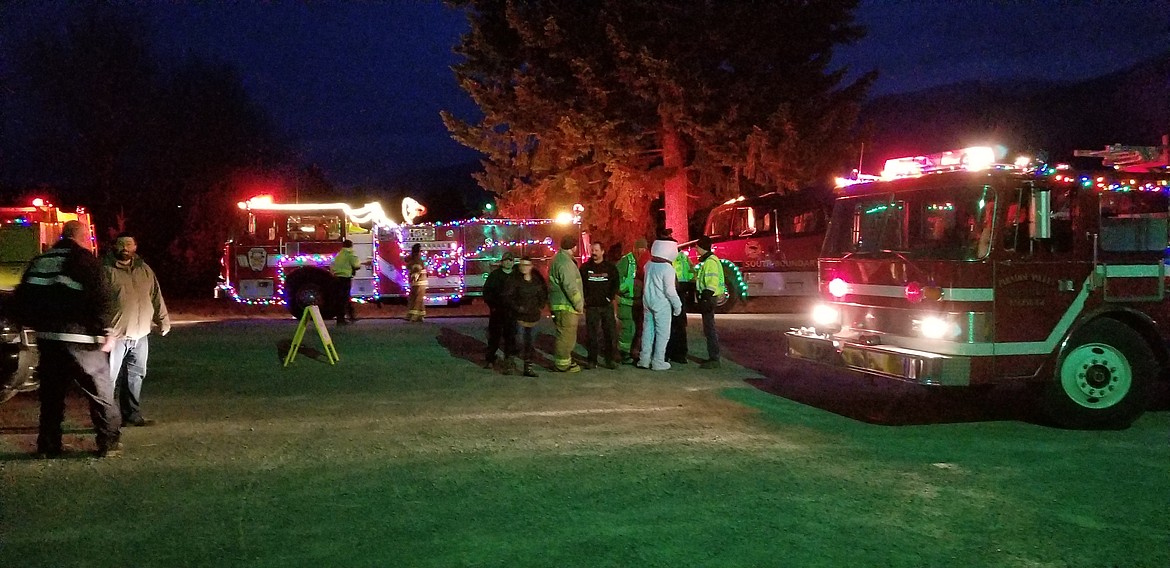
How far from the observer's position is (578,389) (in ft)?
32.9

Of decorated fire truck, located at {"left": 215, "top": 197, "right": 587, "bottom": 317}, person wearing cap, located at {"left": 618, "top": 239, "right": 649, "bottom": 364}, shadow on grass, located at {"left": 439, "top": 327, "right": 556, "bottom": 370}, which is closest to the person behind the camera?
person wearing cap, located at {"left": 618, "top": 239, "right": 649, "bottom": 364}

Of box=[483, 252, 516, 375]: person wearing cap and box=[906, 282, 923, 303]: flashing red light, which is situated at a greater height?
box=[906, 282, 923, 303]: flashing red light

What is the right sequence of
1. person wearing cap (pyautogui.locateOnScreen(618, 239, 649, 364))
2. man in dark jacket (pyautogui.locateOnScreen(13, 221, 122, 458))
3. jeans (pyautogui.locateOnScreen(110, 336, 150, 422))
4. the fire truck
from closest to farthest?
man in dark jacket (pyautogui.locateOnScreen(13, 221, 122, 458)) < jeans (pyautogui.locateOnScreen(110, 336, 150, 422)) < person wearing cap (pyautogui.locateOnScreen(618, 239, 649, 364)) < the fire truck

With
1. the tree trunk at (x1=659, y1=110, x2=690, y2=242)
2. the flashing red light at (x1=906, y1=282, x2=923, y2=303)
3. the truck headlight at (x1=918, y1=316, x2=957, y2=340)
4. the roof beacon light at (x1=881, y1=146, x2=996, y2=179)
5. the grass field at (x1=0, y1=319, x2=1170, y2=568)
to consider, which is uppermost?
the tree trunk at (x1=659, y1=110, x2=690, y2=242)

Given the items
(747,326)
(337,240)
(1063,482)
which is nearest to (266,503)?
(1063,482)

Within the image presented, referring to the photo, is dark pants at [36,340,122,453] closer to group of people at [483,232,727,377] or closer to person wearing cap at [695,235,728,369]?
group of people at [483,232,727,377]

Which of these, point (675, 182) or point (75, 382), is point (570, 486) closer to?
point (75, 382)

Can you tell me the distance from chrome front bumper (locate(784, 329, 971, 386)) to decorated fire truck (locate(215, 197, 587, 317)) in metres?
12.0

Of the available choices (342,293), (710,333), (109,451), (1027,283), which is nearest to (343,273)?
(342,293)

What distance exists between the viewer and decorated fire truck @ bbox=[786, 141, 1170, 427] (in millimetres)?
7520

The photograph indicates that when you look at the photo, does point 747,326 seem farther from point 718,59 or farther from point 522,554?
point 522,554

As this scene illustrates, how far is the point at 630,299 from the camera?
38.4 feet

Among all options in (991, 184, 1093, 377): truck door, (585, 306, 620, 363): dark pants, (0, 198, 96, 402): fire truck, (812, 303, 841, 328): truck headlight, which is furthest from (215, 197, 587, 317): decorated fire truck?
(991, 184, 1093, 377): truck door

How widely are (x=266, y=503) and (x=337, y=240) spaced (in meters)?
15.1
